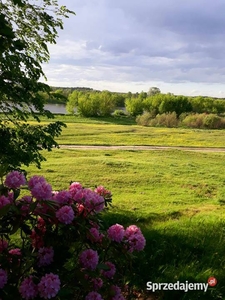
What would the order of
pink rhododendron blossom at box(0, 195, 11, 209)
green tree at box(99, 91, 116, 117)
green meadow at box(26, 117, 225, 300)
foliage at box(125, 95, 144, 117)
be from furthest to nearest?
→ 1. foliage at box(125, 95, 144, 117)
2. green tree at box(99, 91, 116, 117)
3. green meadow at box(26, 117, 225, 300)
4. pink rhododendron blossom at box(0, 195, 11, 209)

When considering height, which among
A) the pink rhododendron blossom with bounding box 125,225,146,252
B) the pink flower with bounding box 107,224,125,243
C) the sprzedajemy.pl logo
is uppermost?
the pink flower with bounding box 107,224,125,243

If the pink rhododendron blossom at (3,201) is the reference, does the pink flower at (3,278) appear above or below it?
below

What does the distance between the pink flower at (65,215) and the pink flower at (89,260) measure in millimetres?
218

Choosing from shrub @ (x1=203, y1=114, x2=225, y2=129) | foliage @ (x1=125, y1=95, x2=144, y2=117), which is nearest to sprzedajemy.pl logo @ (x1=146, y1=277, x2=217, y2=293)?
shrub @ (x1=203, y1=114, x2=225, y2=129)

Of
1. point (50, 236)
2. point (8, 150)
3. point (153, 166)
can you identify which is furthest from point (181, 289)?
Result: point (153, 166)

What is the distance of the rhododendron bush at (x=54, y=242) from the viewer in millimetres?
1575

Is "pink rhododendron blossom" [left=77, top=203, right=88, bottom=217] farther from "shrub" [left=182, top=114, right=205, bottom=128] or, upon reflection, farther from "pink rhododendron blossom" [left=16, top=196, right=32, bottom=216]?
"shrub" [left=182, top=114, right=205, bottom=128]

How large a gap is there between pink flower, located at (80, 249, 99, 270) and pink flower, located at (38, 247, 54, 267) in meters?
0.17

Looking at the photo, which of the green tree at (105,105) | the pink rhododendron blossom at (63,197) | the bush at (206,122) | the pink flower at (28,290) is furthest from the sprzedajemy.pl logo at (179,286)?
the green tree at (105,105)

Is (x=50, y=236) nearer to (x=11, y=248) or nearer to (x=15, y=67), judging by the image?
(x=11, y=248)

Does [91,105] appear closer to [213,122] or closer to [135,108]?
[135,108]

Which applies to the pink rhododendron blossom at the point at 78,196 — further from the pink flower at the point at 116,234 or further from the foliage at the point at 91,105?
A: the foliage at the point at 91,105

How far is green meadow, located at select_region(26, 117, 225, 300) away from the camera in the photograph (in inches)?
129

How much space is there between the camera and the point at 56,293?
59.2 inches
